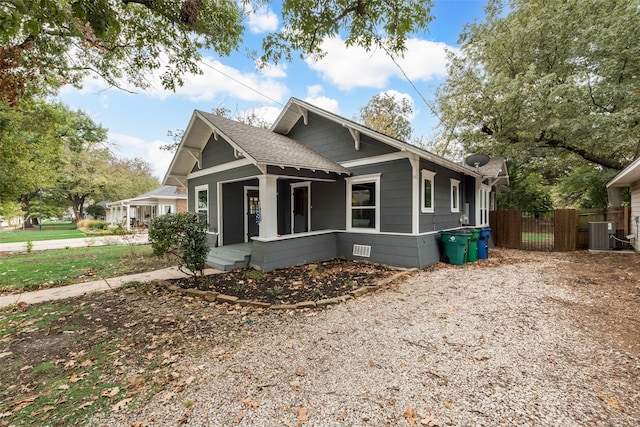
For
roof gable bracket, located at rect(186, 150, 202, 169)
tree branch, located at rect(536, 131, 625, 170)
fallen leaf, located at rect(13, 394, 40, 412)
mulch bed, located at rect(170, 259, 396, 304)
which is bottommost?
fallen leaf, located at rect(13, 394, 40, 412)

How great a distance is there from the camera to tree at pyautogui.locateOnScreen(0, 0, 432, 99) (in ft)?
14.5

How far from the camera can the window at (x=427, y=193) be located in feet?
24.4

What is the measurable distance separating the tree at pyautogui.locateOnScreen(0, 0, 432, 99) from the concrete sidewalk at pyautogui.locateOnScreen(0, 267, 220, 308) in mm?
3944

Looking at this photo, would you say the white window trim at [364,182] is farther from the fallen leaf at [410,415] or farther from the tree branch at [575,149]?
the tree branch at [575,149]

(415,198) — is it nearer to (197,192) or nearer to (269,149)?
(269,149)

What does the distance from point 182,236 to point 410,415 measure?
5.04 metres

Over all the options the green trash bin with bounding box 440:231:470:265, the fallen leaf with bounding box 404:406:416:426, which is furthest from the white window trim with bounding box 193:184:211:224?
the fallen leaf with bounding box 404:406:416:426

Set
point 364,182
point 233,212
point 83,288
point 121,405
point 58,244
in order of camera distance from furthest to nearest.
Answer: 1. point 58,244
2. point 233,212
3. point 364,182
4. point 83,288
5. point 121,405

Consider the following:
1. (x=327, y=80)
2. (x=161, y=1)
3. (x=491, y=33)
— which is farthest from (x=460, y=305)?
(x=491, y=33)

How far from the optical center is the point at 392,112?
924 inches

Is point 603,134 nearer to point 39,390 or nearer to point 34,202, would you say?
point 39,390

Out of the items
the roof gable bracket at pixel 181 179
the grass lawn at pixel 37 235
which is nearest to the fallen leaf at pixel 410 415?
the roof gable bracket at pixel 181 179

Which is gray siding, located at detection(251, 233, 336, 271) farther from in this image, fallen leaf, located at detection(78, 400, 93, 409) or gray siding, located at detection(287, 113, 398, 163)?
fallen leaf, located at detection(78, 400, 93, 409)

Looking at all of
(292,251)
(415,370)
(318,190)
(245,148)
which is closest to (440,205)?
(318,190)
